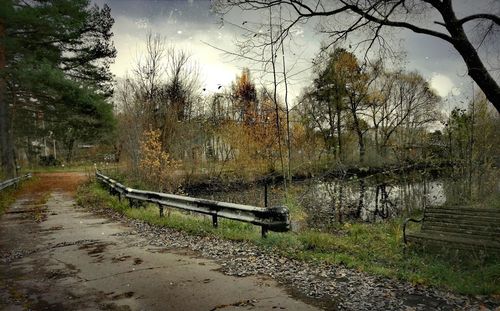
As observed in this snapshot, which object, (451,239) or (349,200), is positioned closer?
(451,239)

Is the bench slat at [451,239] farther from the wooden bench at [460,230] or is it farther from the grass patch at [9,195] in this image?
the grass patch at [9,195]

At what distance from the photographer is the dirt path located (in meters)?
5.62

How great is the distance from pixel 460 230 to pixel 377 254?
77.8 inches

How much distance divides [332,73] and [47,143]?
46.9 m

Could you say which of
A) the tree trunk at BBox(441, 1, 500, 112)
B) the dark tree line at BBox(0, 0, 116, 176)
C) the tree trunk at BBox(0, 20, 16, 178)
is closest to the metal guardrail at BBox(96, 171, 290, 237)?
the tree trunk at BBox(441, 1, 500, 112)

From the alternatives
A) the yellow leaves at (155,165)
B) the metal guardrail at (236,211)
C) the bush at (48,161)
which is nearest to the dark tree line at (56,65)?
the yellow leaves at (155,165)

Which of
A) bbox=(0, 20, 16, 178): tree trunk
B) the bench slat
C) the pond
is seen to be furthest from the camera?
bbox=(0, 20, 16, 178): tree trunk

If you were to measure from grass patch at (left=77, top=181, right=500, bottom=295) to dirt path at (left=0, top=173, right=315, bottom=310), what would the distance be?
5.62 ft

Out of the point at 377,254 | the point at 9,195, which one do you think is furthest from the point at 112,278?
the point at 9,195

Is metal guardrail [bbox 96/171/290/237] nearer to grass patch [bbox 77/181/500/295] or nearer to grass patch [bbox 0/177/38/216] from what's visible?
grass patch [bbox 77/181/500/295]

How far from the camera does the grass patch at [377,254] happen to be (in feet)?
21.3

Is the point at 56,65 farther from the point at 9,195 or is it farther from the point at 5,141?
the point at 9,195

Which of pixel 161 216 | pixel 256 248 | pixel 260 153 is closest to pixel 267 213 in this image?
pixel 256 248

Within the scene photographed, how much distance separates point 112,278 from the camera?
22.5ft
